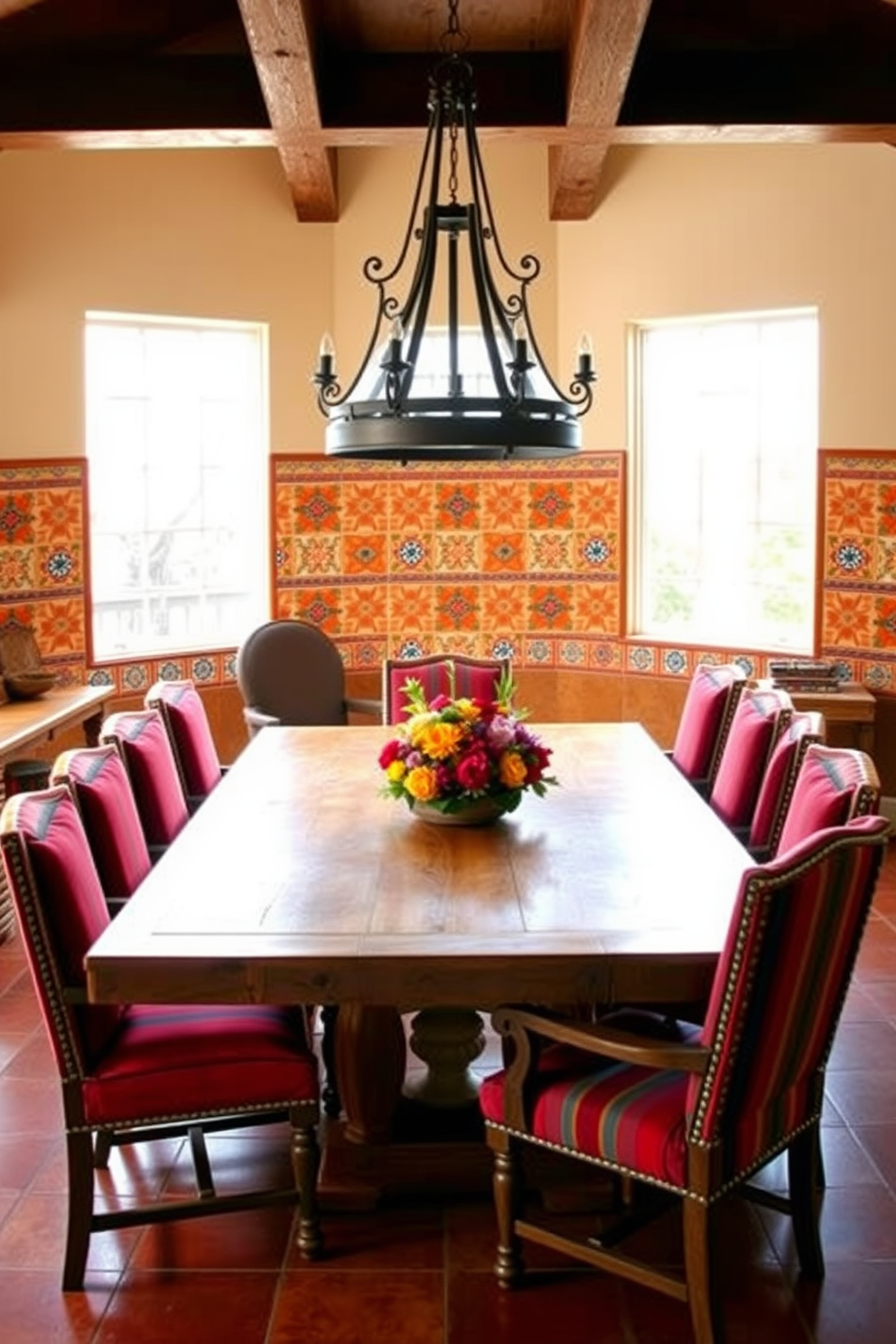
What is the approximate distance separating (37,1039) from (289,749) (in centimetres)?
114

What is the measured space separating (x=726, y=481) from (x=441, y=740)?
4009mm

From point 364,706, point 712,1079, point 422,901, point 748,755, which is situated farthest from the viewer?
point 364,706

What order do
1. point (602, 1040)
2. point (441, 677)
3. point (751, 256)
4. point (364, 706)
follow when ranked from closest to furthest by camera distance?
point (602, 1040)
point (441, 677)
point (364, 706)
point (751, 256)

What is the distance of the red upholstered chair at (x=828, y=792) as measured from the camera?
3359mm

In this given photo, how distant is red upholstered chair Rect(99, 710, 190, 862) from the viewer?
4320 millimetres

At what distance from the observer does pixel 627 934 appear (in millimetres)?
3107

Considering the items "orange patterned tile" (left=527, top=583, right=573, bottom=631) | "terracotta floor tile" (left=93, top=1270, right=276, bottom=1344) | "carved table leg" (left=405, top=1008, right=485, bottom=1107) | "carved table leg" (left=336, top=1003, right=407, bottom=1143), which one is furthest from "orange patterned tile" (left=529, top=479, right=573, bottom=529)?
"terracotta floor tile" (left=93, top=1270, right=276, bottom=1344)

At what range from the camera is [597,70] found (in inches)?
209

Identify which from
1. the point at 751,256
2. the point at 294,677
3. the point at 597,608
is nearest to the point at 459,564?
the point at 597,608

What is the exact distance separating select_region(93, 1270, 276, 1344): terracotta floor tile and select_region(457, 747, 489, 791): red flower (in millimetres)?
1184

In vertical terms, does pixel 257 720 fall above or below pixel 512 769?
below

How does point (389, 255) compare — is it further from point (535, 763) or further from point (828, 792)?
point (828, 792)

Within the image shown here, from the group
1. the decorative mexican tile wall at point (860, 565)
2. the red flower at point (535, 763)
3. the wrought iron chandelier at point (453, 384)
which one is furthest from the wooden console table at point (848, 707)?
the wrought iron chandelier at point (453, 384)

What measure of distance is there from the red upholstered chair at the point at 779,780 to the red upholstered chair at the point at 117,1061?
4.79 ft
